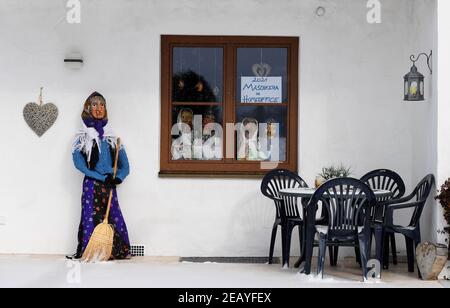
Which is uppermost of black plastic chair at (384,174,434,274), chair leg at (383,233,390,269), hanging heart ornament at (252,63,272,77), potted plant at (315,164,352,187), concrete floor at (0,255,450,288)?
hanging heart ornament at (252,63,272,77)

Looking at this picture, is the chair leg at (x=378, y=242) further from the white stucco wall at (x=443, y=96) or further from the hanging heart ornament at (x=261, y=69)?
the hanging heart ornament at (x=261, y=69)

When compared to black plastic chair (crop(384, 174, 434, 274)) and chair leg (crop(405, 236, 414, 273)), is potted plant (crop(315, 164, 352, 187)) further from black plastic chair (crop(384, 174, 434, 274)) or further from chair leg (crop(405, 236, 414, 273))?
chair leg (crop(405, 236, 414, 273))

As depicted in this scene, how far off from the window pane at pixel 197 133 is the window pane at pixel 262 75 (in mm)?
388

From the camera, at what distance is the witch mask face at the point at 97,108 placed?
7.28 meters

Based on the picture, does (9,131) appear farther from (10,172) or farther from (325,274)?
(325,274)

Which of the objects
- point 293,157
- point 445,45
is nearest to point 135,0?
point 293,157

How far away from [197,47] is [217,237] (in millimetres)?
2162

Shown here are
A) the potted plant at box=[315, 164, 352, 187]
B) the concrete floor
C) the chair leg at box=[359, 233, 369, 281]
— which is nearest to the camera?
the concrete floor

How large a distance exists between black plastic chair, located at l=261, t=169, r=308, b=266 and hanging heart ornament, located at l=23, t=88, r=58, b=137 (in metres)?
2.51

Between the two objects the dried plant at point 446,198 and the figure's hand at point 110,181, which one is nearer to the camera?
the dried plant at point 446,198

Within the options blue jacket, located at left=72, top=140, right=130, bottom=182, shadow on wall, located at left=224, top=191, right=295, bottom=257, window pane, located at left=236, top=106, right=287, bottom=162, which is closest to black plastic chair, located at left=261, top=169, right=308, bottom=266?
shadow on wall, located at left=224, top=191, right=295, bottom=257

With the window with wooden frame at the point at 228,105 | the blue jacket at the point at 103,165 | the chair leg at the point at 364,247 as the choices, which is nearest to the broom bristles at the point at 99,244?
the blue jacket at the point at 103,165

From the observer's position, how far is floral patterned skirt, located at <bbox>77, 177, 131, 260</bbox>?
7.19 m

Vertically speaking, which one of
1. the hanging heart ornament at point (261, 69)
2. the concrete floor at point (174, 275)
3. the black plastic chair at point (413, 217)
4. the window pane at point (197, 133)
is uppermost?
the hanging heart ornament at point (261, 69)
